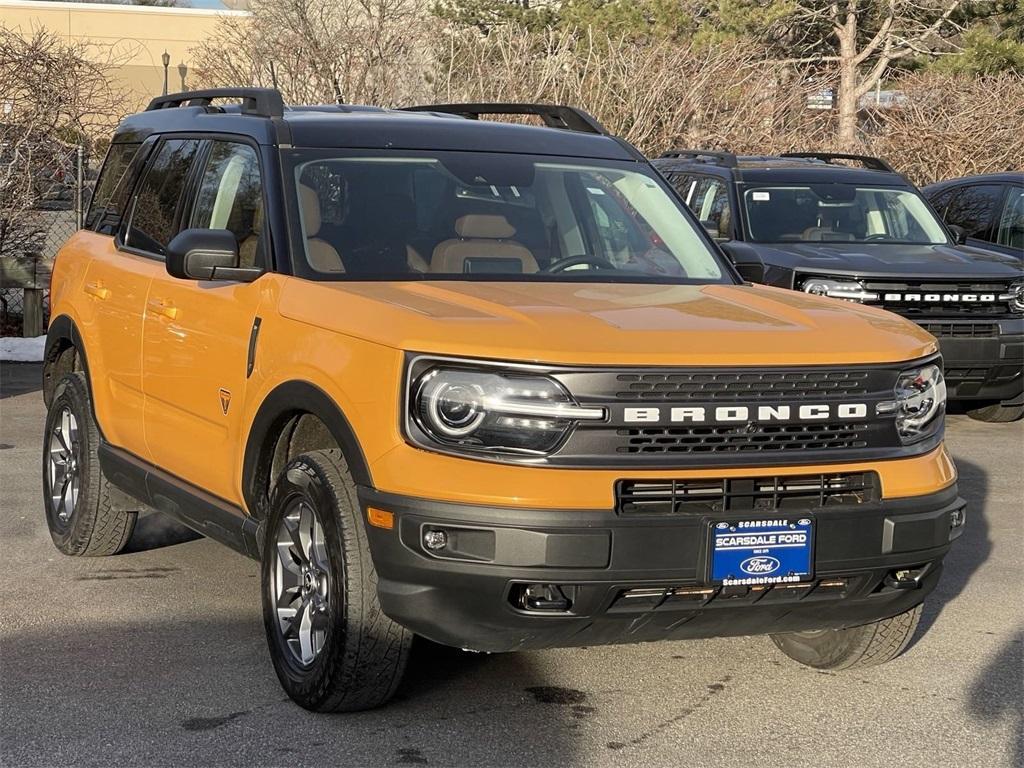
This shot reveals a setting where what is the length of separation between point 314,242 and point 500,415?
53.5 inches

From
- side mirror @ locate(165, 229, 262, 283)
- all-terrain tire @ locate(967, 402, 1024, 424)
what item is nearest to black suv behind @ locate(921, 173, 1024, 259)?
all-terrain tire @ locate(967, 402, 1024, 424)

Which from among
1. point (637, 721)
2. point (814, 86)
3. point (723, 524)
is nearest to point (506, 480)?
point (723, 524)

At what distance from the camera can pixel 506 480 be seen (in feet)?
14.0

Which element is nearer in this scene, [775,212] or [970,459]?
[970,459]

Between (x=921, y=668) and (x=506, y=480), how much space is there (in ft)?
6.57

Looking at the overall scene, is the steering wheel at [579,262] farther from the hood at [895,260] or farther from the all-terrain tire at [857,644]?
the hood at [895,260]

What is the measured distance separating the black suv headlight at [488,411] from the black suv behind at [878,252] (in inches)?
213

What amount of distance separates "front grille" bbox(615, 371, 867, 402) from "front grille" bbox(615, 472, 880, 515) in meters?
0.23

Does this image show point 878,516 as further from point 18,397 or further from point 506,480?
point 18,397

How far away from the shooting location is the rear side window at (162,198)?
6.36 metres

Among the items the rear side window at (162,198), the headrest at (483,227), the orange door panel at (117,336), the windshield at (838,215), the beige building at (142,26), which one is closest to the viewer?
the headrest at (483,227)

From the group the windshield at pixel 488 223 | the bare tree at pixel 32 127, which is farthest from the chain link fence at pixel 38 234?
the windshield at pixel 488 223

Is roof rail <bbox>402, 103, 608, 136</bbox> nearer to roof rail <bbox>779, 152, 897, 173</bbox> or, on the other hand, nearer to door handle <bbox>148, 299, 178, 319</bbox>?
door handle <bbox>148, 299, 178, 319</bbox>

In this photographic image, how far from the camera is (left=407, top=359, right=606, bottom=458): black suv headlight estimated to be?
4.33 metres
